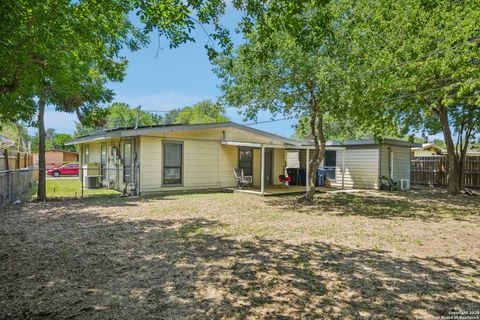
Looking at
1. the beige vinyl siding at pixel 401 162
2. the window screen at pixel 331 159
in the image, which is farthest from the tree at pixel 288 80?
the beige vinyl siding at pixel 401 162

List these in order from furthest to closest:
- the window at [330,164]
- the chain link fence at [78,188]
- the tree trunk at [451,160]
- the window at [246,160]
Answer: the window at [330,164] → the window at [246,160] → the tree trunk at [451,160] → the chain link fence at [78,188]

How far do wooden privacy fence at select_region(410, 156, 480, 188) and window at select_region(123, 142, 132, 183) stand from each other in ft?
57.0

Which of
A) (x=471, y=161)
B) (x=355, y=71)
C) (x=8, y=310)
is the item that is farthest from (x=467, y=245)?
(x=471, y=161)

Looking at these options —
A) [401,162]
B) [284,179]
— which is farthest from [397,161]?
[284,179]

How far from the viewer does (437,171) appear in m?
18.6

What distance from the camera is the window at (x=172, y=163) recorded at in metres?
12.5

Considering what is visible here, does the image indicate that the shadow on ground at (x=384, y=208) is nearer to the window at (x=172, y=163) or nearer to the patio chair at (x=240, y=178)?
the patio chair at (x=240, y=178)

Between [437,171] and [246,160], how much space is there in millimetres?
12304

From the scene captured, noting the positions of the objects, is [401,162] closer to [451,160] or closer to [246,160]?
[451,160]

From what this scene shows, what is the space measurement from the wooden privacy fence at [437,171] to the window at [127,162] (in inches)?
684

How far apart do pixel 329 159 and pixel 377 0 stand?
8766mm

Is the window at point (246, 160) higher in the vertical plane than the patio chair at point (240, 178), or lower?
higher

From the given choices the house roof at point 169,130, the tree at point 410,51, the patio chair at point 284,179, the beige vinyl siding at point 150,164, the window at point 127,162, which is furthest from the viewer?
the patio chair at point 284,179

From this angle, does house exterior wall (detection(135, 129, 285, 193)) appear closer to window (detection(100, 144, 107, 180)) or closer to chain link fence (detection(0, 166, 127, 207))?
chain link fence (detection(0, 166, 127, 207))
